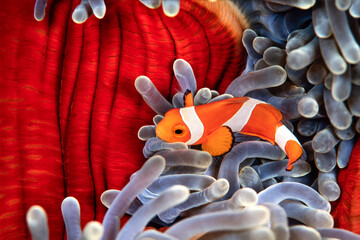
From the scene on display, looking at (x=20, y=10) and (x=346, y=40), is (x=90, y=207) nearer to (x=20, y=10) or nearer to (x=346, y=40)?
(x=20, y=10)

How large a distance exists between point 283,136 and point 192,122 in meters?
0.24

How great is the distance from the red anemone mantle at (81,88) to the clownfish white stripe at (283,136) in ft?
0.94

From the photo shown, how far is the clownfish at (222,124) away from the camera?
89 cm

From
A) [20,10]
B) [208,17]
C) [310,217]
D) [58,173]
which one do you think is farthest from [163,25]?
[310,217]

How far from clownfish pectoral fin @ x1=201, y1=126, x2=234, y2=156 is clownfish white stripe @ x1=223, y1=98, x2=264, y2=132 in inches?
1.8

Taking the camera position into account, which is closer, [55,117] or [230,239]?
[230,239]

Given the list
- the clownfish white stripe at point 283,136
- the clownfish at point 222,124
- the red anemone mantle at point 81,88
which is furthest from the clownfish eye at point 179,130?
the clownfish white stripe at point 283,136

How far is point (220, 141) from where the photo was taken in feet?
2.87

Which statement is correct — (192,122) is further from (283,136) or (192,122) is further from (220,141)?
(283,136)

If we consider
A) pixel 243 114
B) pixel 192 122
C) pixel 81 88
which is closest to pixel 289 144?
pixel 243 114

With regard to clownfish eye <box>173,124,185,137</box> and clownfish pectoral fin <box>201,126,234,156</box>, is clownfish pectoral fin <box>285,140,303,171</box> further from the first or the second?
clownfish eye <box>173,124,185,137</box>

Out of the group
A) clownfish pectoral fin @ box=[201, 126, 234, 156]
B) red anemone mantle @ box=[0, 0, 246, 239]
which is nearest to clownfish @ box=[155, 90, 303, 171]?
clownfish pectoral fin @ box=[201, 126, 234, 156]

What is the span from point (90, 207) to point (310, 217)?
0.56 metres

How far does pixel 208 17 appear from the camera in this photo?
2.94 ft
